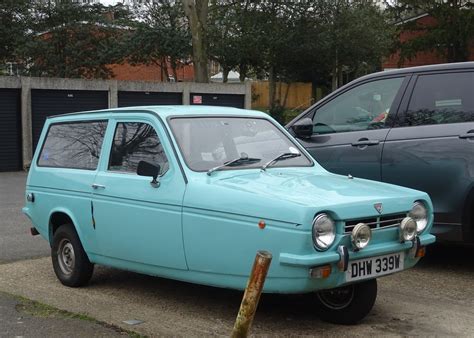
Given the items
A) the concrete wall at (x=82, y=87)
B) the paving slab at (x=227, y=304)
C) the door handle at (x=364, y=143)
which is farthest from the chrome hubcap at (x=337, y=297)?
the concrete wall at (x=82, y=87)

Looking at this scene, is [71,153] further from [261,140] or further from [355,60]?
[355,60]

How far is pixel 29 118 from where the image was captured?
18.6 m

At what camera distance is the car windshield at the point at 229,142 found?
5402mm

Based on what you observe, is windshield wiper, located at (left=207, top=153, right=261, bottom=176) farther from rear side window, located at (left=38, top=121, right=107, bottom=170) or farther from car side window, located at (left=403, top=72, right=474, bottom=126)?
car side window, located at (left=403, top=72, right=474, bottom=126)

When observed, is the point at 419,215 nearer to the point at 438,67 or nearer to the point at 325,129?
the point at 438,67

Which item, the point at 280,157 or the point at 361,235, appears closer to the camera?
the point at 361,235

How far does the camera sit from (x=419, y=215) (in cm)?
505

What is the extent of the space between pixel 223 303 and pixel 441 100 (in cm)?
302

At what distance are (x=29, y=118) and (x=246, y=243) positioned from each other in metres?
15.3

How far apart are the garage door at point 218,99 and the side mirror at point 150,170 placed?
16.8 m

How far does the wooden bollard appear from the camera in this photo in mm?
3646

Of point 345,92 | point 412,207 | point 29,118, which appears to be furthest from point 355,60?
point 412,207

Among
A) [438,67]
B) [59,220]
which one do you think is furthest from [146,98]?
[438,67]

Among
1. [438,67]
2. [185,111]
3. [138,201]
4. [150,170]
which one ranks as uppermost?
[438,67]
